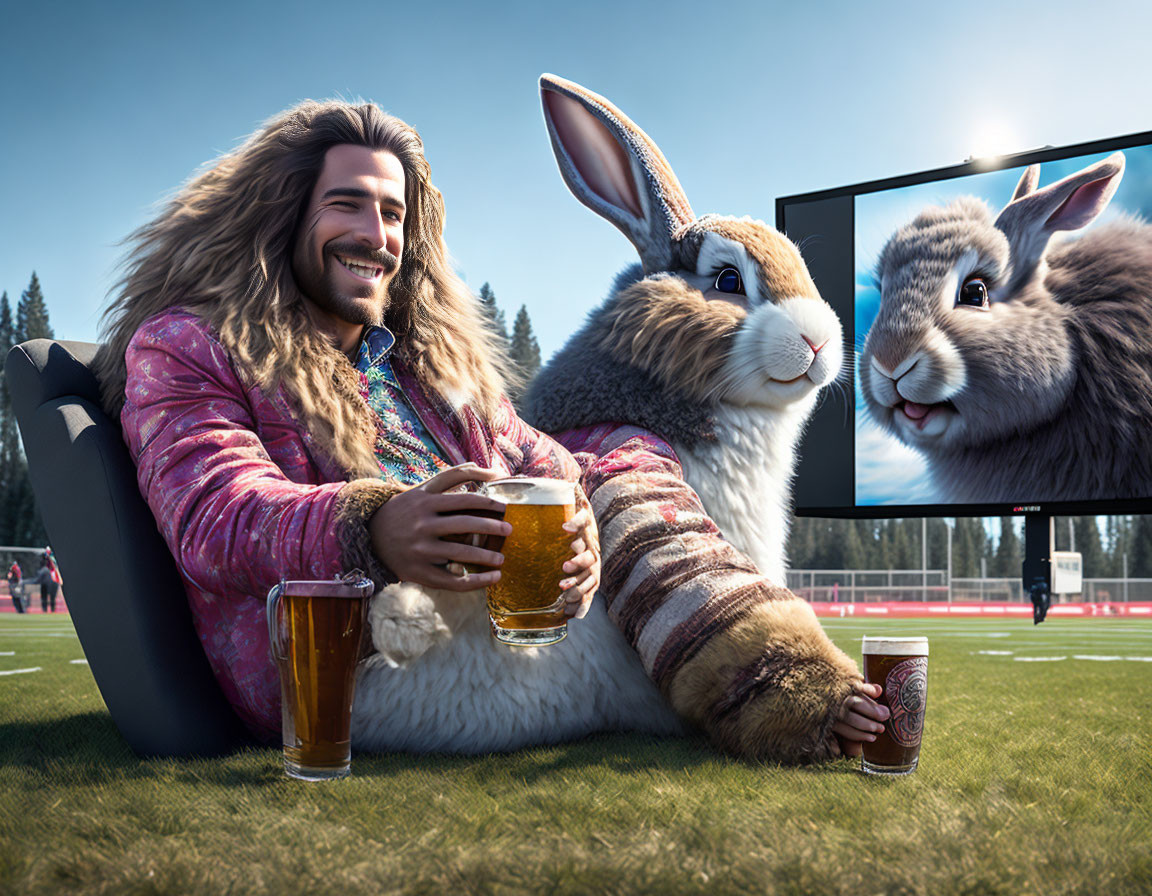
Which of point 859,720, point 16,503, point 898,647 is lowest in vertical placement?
point 16,503

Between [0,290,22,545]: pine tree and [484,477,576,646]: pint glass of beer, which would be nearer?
[484,477,576,646]: pint glass of beer

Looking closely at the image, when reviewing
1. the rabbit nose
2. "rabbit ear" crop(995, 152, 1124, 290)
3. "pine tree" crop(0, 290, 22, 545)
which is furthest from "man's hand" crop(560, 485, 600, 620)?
"pine tree" crop(0, 290, 22, 545)

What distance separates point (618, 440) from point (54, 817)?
3.92 ft

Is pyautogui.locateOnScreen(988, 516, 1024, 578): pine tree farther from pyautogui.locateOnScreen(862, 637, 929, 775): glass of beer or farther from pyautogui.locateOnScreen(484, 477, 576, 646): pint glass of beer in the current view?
pyautogui.locateOnScreen(484, 477, 576, 646): pint glass of beer

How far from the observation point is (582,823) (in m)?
1.01

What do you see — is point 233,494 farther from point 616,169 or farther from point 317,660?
point 616,169

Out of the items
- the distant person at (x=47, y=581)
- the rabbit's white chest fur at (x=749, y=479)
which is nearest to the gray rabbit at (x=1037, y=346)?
the rabbit's white chest fur at (x=749, y=479)

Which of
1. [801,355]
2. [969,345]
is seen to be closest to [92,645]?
[801,355]

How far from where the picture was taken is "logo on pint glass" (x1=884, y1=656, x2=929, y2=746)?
1336mm

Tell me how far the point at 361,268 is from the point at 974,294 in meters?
3.07

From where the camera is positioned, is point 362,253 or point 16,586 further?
point 16,586

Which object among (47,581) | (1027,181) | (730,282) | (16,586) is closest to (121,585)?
(730,282)

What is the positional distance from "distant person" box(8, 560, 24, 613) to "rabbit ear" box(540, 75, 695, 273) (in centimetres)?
1319

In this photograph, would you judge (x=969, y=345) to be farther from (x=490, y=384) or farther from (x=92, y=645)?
(x=92, y=645)
